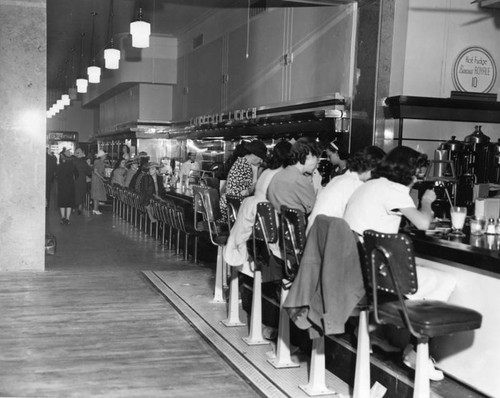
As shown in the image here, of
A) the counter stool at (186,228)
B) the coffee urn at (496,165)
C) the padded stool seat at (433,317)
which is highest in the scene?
the coffee urn at (496,165)

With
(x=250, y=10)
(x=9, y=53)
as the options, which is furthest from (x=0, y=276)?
(x=250, y=10)

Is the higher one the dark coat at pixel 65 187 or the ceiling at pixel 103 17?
the ceiling at pixel 103 17

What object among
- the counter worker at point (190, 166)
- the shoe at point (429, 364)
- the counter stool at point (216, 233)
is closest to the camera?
the shoe at point (429, 364)

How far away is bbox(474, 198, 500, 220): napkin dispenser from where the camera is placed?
434 centimetres

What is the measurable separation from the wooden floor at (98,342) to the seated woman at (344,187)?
114cm

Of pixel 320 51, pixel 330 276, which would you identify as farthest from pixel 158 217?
pixel 330 276

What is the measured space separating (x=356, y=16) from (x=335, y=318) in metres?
5.10

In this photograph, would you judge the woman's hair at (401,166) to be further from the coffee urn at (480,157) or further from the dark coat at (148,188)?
the dark coat at (148,188)

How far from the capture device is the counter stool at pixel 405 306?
308 cm

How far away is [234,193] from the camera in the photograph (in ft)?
22.0

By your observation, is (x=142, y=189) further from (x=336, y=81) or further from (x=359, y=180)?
(x=359, y=180)

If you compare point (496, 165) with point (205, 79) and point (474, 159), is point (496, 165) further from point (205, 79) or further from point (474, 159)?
point (205, 79)

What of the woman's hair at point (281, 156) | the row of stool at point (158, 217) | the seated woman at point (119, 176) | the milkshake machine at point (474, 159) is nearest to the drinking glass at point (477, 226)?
the woman's hair at point (281, 156)

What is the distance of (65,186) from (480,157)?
8190mm
